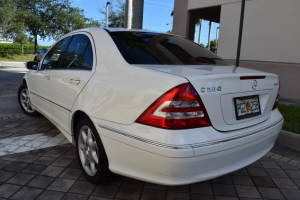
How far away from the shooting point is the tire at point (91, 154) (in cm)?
235

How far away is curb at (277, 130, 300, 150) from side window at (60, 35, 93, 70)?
3.18 metres

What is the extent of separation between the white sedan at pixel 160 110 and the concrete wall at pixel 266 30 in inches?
223

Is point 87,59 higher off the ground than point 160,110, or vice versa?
point 87,59

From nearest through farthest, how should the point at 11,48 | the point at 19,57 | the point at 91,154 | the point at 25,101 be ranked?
the point at 91,154
the point at 25,101
the point at 19,57
the point at 11,48

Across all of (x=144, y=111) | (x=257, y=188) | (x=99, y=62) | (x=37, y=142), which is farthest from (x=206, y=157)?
(x=37, y=142)

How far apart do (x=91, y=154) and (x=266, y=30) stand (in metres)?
7.23

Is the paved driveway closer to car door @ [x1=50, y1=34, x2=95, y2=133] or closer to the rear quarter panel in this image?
car door @ [x1=50, y1=34, x2=95, y2=133]

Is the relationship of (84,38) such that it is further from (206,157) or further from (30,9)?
→ (30,9)

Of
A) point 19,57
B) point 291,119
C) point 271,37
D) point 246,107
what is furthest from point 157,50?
point 19,57

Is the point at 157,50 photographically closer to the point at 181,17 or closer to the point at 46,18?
the point at 181,17

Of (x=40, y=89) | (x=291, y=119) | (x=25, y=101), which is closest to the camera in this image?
(x=40, y=89)

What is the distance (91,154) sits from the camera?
2555 mm

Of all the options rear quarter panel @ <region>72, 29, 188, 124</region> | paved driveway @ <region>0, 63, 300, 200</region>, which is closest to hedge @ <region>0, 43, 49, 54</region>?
paved driveway @ <region>0, 63, 300, 200</region>

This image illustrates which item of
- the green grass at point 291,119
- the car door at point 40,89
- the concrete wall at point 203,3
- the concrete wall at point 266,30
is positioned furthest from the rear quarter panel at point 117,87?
the concrete wall at point 203,3
